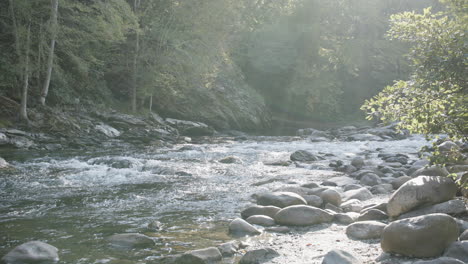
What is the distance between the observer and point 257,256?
488cm

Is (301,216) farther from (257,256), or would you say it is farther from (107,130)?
(107,130)

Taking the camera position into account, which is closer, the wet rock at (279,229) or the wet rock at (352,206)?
the wet rock at (279,229)

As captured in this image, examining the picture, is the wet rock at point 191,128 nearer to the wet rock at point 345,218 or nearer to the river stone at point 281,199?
the river stone at point 281,199

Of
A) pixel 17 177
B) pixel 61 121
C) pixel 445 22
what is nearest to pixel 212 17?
pixel 61 121

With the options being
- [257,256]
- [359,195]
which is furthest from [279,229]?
[359,195]

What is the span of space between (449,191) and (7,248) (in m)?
6.00

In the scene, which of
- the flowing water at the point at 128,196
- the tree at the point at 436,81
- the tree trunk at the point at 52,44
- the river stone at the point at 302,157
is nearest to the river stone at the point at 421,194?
the tree at the point at 436,81

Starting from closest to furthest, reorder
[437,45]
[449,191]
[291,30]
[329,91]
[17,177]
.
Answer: [437,45]
[449,191]
[17,177]
[291,30]
[329,91]

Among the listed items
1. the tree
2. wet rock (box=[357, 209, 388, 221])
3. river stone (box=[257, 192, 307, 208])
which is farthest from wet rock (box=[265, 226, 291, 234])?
the tree

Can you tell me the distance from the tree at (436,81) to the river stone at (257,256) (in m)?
2.39

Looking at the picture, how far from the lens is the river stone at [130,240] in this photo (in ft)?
17.6

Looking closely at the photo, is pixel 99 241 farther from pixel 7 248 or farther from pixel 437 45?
pixel 437 45

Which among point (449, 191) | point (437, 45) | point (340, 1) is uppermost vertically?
point (340, 1)

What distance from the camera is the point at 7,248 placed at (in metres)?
5.10
